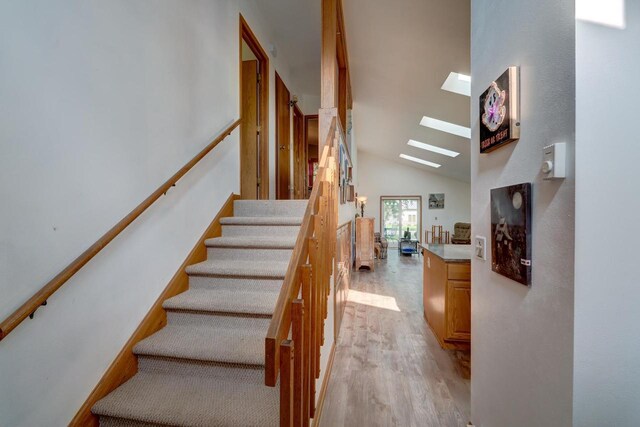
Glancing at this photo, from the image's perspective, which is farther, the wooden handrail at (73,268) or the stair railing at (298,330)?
the wooden handrail at (73,268)

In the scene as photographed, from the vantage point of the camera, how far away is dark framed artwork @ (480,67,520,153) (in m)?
1.12

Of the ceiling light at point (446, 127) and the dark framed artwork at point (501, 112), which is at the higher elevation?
the ceiling light at point (446, 127)

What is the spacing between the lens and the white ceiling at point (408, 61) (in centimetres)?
305

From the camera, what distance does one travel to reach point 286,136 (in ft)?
15.8

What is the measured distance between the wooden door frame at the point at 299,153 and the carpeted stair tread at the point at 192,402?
13.6ft

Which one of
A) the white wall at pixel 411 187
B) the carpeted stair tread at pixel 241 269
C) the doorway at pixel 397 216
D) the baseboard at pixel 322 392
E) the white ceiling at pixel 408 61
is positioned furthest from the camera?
the doorway at pixel 397 216

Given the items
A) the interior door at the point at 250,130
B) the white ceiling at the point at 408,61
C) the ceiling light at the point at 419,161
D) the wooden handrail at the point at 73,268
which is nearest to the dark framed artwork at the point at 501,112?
the wooden handrail at the point at 73,268

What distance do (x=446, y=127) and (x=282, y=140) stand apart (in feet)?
12.1

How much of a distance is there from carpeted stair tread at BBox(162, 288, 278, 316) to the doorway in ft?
30.5

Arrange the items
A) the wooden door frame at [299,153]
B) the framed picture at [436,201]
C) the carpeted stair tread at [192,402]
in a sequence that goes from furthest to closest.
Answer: the framed picture at [436,201] → the wooden door frame at [299,153] → the carpeted stair tread at [192,402]

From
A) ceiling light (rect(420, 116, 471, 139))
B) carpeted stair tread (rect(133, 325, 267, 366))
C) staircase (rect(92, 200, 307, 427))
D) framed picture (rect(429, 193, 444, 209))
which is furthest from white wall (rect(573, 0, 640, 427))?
framed picture (rect(429, 193, 444, 209))

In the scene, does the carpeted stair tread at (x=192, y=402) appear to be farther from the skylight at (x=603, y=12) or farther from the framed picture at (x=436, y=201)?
the framed picture at (x=436, y=201)

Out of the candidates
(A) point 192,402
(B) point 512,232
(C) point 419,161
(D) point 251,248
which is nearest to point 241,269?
(D) point 251,248

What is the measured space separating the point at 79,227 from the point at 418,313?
3.66 metres
